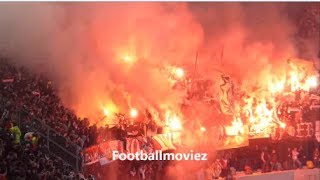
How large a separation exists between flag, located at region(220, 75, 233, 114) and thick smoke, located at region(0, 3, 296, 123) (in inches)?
1.6

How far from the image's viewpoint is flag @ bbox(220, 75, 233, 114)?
10.5 ft

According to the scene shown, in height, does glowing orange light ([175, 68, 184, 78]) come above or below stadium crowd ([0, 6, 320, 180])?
above

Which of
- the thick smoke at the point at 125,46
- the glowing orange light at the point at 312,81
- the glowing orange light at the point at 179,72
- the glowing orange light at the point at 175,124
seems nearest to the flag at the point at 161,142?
the glowing orange light at the point at 175,124

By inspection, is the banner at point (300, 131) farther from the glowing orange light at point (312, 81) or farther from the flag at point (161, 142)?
the flag at point (161, 142)

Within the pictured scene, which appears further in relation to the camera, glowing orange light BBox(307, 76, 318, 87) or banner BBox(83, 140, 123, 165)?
glowing orange light BBox(307, 76, 318, 87)

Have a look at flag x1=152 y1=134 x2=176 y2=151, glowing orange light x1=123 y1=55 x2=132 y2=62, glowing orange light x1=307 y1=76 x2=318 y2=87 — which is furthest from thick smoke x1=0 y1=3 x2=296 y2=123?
glowing orange light x1=307 y1=76 x2=318 y2=87

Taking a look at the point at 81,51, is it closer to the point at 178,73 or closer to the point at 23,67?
the point at 23,67

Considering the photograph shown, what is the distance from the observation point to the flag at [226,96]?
3.20 meters

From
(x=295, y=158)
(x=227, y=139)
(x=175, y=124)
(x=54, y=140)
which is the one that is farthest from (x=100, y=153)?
(x=295, y=158)

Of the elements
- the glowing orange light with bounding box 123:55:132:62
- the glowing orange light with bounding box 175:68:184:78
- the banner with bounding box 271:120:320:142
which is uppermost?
the glowing orange light with bounding box 123:55:132:62

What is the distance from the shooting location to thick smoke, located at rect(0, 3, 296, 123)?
3180 millimetres

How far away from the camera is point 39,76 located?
3.16 m

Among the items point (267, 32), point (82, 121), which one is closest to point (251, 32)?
point (267, 32)

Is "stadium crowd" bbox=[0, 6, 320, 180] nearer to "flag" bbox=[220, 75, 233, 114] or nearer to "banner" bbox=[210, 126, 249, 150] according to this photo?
"banner" bbox=[210, 126, 249, 150]
